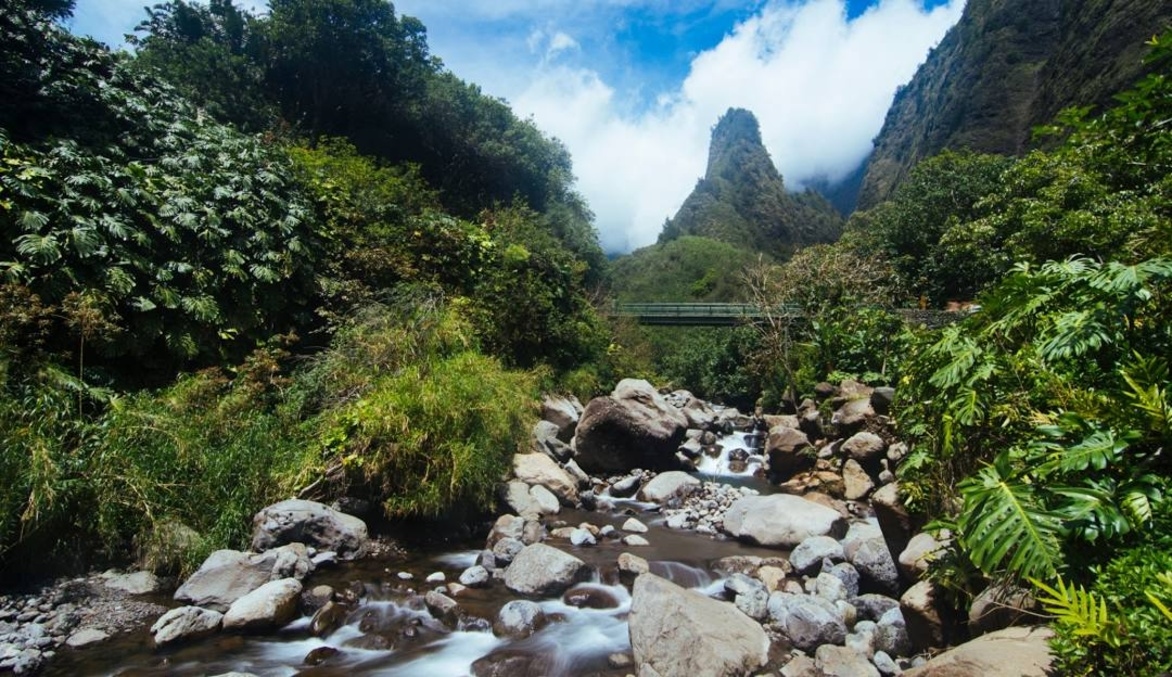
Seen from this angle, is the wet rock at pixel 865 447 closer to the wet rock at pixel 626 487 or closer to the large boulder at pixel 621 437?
the large boulder at pixel 621 437

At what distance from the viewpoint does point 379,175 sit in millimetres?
17078

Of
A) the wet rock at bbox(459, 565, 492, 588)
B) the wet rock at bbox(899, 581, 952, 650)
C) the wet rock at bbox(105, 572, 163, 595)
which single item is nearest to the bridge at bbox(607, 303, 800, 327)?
the wet rock at bbox(459, 565, 492, 588)

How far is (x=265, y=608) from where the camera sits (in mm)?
5617

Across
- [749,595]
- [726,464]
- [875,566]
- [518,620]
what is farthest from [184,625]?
[726,464]

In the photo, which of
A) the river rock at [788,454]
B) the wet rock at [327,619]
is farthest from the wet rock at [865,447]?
the wet rock at [327,619]

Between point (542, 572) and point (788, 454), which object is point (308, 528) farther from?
point (788, 454)

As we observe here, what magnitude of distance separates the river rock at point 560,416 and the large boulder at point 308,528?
6.34 metres

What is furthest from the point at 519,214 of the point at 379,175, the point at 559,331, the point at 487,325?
the point at 487,325

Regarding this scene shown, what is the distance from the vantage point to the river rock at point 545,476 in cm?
1046

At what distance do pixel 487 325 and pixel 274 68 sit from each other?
20261 millimetres

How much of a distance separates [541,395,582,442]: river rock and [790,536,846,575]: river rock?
6.75 m

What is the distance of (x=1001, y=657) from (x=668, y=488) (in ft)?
28.0

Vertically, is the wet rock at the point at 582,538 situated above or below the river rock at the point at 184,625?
Answer: below

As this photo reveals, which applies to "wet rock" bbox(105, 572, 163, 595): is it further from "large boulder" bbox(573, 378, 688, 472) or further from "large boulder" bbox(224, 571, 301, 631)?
"large boulder" bbox(573, 378, 688, 472)
